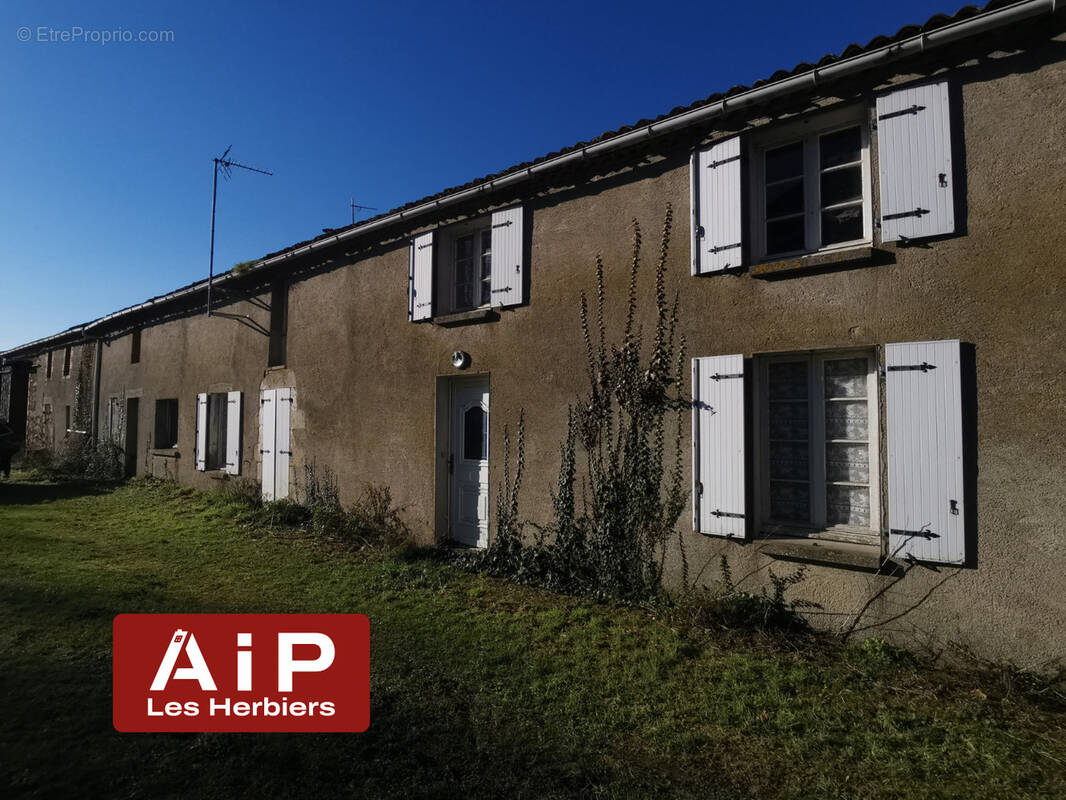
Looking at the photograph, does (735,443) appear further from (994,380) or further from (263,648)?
(263,648)

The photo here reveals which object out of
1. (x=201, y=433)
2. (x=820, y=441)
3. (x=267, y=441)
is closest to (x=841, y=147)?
(x=820, y=441)

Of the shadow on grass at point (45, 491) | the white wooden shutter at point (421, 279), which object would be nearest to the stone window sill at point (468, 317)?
the white wooden shutter at point (421, 279)

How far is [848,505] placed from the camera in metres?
4.49

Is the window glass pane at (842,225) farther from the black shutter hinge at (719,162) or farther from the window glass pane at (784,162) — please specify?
the black shutter hinge at (719,162)

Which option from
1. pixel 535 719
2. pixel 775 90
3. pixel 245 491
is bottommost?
pixel 535 719

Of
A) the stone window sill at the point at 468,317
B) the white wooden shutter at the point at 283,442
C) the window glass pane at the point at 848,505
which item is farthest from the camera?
the white wooden shutter at the point at 283,442

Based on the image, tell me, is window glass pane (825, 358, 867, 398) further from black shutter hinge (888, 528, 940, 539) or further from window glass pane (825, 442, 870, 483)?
black shutter hinge (888, 528, 940, 539)

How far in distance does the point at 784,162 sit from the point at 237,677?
547 centimetres

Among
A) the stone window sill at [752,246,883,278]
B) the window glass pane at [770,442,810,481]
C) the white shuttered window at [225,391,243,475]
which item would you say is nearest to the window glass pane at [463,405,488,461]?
the window glass pane at [770,442,810,481]

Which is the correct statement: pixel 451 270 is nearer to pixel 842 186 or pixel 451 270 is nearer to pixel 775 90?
pixel 775 90

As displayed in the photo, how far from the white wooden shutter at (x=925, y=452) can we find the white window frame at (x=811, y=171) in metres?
1.03

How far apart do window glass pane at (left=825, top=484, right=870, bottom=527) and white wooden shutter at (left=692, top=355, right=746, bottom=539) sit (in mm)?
638

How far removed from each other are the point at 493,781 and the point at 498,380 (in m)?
4.27

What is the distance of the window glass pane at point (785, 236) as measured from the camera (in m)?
4.83
